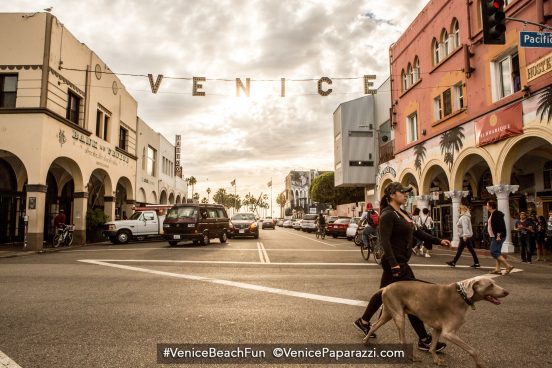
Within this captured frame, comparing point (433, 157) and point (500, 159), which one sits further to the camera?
point (433, 157)

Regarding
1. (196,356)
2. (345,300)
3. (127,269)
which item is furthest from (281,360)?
(127,269)

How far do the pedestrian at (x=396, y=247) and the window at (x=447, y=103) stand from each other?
704 inches

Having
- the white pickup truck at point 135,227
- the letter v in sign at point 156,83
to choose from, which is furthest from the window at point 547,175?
the white pickup truck at point 135,227

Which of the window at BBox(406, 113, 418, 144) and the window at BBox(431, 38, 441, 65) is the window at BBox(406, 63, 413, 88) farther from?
the window at BBox(431, 38, 441, 65)

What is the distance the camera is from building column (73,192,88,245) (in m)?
21.0

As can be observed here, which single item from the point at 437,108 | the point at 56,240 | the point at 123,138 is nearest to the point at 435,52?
the point at 437,108

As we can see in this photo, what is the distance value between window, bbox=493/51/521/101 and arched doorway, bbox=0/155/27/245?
79.1ft

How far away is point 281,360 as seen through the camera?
3.96 m

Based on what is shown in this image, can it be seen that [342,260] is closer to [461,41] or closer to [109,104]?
[461,41]

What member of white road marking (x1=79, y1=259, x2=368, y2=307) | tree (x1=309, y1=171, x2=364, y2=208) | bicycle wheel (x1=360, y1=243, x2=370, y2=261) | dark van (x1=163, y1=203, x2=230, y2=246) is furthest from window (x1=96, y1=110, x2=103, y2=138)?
tree (x1=309, y1=171, x2=364, y2=208)

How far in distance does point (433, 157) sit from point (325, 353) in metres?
19.7

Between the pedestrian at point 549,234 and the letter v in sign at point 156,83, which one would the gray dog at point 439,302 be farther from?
the letter v in sign at point 156,83

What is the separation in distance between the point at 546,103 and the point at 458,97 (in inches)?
244

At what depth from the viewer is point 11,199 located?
70.1 ft
